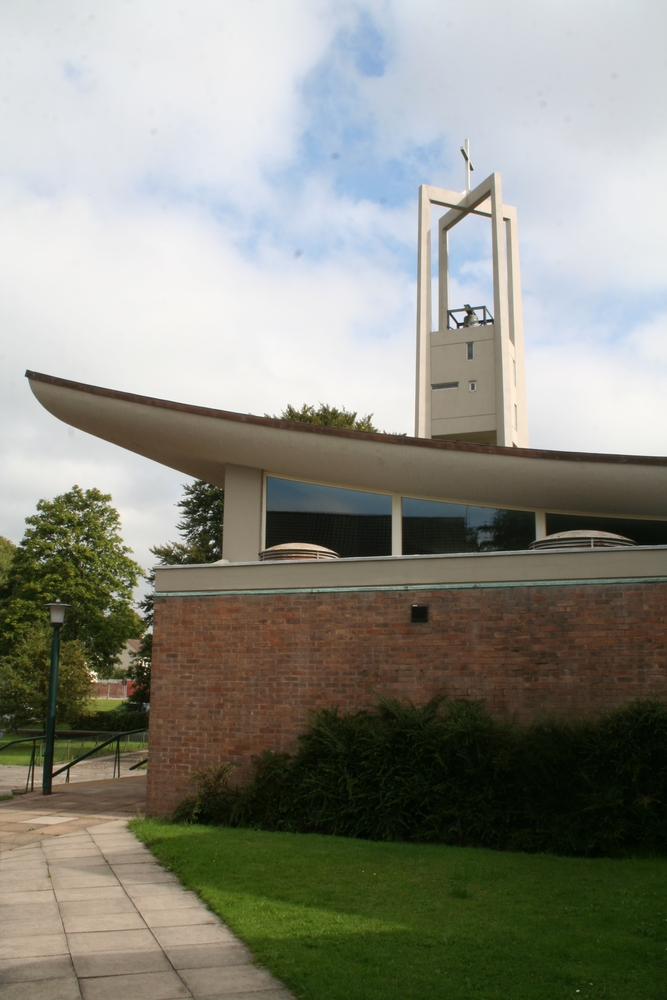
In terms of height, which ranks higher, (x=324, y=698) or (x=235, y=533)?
(x=235, y=533)

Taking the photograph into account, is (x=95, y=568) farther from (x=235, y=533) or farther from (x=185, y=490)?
(x=235, y=533)

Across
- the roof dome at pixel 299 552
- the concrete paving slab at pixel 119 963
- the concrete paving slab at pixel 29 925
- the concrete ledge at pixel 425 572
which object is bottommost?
the concrete paving slab at pixel 29 925

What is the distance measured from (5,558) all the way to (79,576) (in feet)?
39.8

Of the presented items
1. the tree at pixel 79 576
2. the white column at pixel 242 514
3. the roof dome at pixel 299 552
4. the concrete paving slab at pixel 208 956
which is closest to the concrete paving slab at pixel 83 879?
the concrete paving slab at pixel 208 956

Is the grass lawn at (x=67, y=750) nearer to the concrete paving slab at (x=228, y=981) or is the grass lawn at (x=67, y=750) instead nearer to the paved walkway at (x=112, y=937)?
the paved walkway at (x=112, y=937)

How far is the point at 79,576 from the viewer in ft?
135

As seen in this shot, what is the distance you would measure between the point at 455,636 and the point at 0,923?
617cm

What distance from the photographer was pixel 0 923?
677 centimetres

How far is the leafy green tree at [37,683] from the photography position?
32.7 m

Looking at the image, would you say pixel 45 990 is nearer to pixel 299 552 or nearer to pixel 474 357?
pixel 299 552

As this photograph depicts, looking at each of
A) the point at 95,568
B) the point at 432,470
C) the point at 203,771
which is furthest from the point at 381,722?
the point at 95,568

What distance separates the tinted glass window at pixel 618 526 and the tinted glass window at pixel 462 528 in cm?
39

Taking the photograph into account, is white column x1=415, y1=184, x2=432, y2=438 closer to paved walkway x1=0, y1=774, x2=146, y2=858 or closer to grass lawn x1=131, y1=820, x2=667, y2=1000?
paved walkway x1=0, y1=774, x2=146, y2=858

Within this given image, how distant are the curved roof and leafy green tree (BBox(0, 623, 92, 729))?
20.9m
